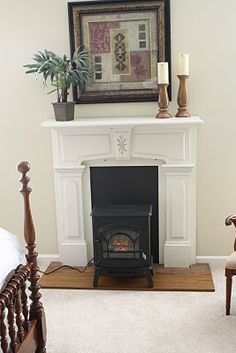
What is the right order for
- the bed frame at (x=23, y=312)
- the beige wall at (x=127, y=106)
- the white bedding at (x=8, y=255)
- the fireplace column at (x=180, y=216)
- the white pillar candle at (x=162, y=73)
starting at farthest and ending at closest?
the fireplace column at (x=180, y=216), the beige wall at (x=127, y=106), the white pillar candle at (x=162, y=73), the white bedding at (x=8, y=255), the bed frame at (x=23, y=312)

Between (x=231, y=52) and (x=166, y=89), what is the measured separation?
58 cm

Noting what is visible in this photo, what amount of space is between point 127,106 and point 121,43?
502 mm

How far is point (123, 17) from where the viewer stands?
3.52 m

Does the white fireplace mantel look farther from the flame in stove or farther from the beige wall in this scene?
the flame in stove

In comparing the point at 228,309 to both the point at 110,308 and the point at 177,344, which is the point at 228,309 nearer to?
the point at 177,344

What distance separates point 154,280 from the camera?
3574 millimetres

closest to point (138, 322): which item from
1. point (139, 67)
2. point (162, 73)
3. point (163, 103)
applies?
point (163, 103)

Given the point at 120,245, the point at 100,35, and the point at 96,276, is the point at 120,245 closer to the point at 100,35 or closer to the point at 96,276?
the point at 96,276

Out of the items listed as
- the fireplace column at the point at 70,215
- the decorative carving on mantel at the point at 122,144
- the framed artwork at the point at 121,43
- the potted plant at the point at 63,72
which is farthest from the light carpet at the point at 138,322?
the framed artwork at the point at 121,43

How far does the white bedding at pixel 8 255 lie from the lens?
2.21 metres

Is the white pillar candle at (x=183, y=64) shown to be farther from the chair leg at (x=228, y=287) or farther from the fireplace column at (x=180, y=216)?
the chair leg at (x=228, y=287)

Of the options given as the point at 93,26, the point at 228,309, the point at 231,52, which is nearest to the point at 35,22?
the point at 93,26

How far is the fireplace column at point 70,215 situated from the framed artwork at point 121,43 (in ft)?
2.10

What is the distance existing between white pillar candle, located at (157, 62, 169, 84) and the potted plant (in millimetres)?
565
